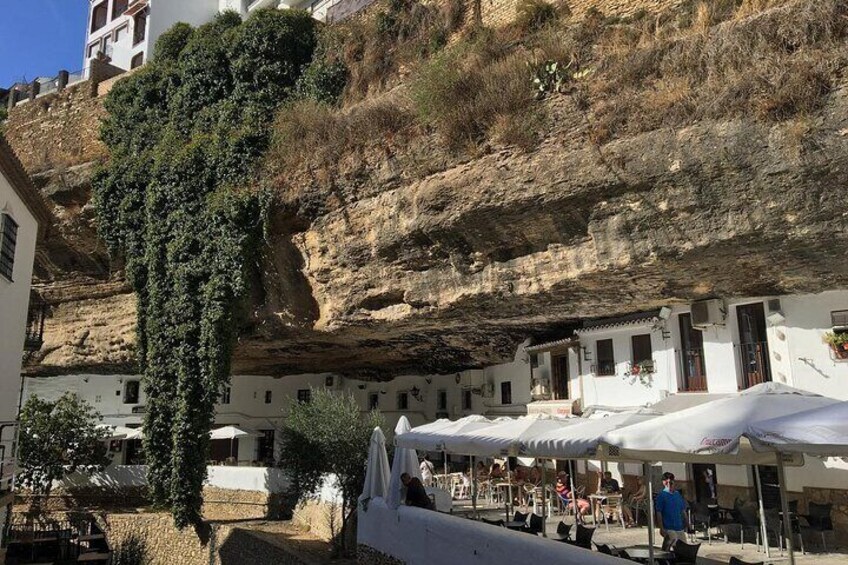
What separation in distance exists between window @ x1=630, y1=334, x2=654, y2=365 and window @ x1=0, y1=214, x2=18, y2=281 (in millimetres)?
14289

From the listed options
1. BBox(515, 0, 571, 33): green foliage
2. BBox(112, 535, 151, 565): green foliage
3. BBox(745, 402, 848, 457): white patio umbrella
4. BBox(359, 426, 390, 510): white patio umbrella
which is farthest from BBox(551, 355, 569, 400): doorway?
BBox(745, 402, 848, 457): white patio umbrella

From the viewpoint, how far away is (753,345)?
1394 cm

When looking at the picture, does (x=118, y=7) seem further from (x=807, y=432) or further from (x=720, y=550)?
(x=807, y=432)

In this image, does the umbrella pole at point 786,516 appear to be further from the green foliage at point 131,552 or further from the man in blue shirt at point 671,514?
the green foliage at point 131,552

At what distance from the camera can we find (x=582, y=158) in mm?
11578

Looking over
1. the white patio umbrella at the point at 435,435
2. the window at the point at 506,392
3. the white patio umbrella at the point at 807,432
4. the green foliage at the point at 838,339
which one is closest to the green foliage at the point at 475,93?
the white patio umbrella at the point at 435,435

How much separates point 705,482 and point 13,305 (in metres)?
15.0

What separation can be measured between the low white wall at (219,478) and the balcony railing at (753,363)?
13.4m

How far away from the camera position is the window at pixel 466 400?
26.0m

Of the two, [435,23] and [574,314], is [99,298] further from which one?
[574,314]

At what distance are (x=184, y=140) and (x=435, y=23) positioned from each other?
8247 millimetres

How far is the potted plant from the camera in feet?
38.9

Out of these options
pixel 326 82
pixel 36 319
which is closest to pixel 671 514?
pixel 326 82

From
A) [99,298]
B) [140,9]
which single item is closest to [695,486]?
[99,298]
